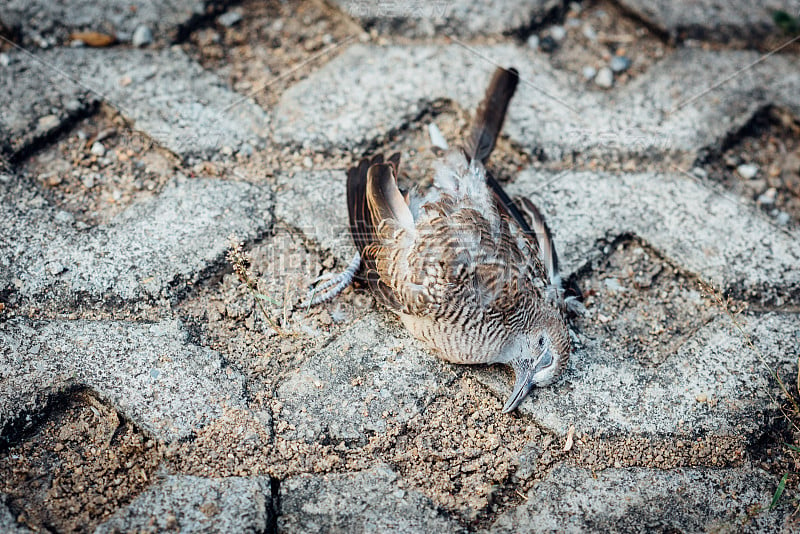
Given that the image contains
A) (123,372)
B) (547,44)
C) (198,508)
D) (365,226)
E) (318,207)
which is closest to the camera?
(198,508)

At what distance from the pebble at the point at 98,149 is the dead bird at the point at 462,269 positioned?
1.47m

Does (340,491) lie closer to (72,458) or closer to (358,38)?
(72,458)

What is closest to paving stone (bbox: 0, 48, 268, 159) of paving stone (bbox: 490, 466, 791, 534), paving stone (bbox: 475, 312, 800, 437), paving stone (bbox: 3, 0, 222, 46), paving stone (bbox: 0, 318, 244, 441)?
paving stone (bbox: 3, 0, 222, 46)

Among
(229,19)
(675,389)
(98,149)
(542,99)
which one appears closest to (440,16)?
(542,99)

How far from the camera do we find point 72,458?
2877mm

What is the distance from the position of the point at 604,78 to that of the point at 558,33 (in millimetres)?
496

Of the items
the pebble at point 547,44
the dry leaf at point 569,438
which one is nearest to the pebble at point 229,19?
the pebble at point 547,44

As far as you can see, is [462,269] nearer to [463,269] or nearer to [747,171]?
[463,269]

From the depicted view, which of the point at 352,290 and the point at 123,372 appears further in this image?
the point at 352,290

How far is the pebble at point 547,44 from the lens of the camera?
4.65 m

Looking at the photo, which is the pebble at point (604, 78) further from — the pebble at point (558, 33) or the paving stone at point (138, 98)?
the paving stone at point (138, 98)

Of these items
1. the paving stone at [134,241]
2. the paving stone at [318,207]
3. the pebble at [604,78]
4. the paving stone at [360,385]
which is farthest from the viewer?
the pebble at [604,78]

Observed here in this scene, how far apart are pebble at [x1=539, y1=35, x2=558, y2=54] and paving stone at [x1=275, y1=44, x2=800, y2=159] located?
0.47 feet

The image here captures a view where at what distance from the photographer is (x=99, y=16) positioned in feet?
14.2
